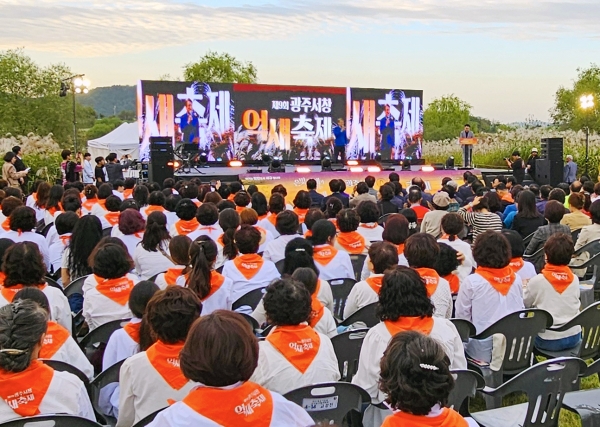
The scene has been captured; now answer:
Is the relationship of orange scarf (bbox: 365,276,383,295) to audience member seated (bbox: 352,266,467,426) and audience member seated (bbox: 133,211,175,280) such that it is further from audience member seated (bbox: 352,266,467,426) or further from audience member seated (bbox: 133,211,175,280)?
audience member seated (bbox: 133,211,175,280)

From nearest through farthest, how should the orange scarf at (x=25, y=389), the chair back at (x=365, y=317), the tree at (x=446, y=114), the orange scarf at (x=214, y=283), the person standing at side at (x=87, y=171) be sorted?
the orange scarf at (x=25, y=389) → the chair back at (x=365, y=317) → the orange scarf at (x=214, y=283) → the person standing at side at (x=87, y=171) → the tree at (x=446, y=114)

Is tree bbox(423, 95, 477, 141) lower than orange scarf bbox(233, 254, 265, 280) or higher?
higher

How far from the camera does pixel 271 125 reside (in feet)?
71.6

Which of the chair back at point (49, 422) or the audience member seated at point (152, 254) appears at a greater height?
the audience member seated at point (152, 254)

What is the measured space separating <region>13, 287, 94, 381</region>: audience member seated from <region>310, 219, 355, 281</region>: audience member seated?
2.45 m

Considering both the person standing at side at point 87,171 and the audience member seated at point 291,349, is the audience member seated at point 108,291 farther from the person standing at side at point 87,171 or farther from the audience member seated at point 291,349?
the person standing at side at point 87,171

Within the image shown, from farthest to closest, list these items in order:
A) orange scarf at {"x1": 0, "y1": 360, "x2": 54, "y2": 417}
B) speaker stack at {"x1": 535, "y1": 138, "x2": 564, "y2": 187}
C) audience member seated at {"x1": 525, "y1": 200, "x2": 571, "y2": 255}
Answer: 1. speaker stack at {"x1": 535, "y1": 138, "x2": 564, "y2": 187}
2. audience member seated at {"x1": 525, "y1": 200, "x2": 571, "y2": 255}
3. orange scarf at {"x1": 0, "y1": 360, "x2": 54, "y2": 417}

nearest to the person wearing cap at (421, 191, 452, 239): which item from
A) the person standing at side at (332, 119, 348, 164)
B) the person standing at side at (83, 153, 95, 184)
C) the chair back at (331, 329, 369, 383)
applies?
the chair back at (331, 329, 369, 383)

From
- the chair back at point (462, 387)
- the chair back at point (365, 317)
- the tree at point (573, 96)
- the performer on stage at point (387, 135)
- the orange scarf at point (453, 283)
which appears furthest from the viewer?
the tree at point (573, 96)

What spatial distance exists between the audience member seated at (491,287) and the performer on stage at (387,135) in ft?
62.5

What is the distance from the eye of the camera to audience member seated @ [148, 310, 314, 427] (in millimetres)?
2125

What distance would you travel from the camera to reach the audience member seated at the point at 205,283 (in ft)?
14.7

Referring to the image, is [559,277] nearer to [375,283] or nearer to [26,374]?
[375,283]

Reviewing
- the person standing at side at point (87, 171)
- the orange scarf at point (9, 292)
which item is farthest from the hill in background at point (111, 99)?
the orange scarf at point (9, 292)
